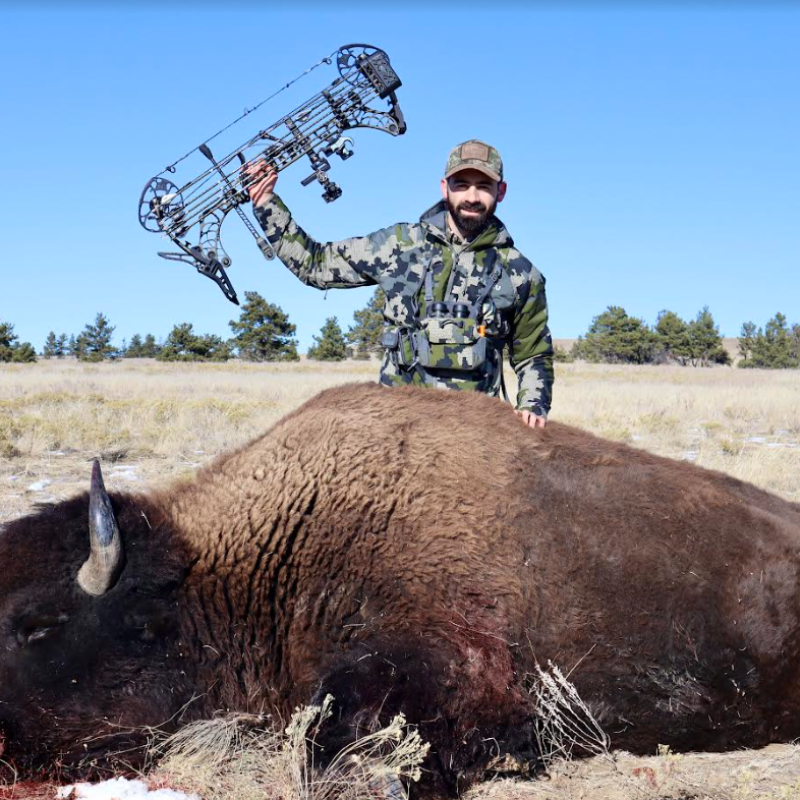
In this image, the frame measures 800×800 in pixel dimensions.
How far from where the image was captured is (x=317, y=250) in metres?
4.78

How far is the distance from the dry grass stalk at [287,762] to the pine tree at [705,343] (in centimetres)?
5318

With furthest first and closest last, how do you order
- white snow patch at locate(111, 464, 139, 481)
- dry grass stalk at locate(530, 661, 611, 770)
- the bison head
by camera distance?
white snow patch at locate(111, 464, 139, 481), dry grass stalk at locate(530, 661, 611, 770), the bison head

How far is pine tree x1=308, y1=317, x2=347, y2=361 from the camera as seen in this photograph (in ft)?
162

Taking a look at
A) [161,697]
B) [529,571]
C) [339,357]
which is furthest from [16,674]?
[339,357]

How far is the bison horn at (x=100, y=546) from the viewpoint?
2.87m

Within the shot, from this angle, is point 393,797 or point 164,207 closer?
point 393,797

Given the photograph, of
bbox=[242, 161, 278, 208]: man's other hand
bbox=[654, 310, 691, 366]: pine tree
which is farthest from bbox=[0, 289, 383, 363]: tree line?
bbox=[242, 161, 278, 208]: man's other hand

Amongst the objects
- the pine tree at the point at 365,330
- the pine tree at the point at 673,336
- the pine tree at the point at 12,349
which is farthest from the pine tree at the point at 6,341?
the pine tree at the point at 673,336

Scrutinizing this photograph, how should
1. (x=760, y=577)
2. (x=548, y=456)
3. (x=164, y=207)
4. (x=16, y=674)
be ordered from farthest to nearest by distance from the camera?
1. (x=164, y=207)
2. (x=548, y=456)
3. (x=760, y=577)
4. (x=16, y=674)

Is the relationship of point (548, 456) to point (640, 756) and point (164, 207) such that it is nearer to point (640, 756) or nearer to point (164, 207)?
point (640, 756)

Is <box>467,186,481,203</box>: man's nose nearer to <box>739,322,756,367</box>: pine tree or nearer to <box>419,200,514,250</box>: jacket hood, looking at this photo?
<box>419,200,514,250</box>: jacket hood

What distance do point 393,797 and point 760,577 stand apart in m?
1.77

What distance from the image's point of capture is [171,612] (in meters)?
3.04

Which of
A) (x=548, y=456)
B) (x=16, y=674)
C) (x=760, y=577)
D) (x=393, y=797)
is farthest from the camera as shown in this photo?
(x=548, y=456)
